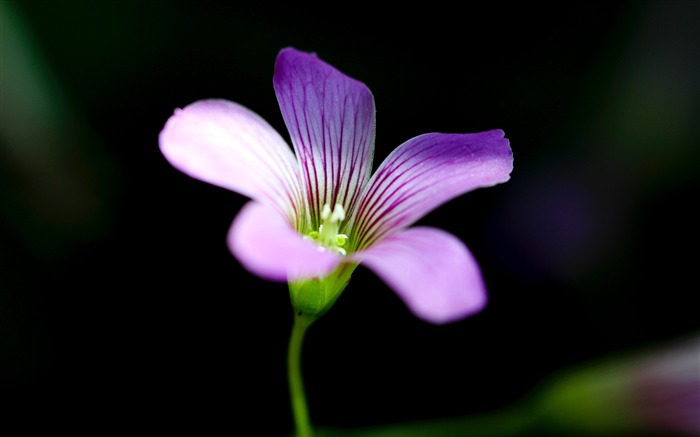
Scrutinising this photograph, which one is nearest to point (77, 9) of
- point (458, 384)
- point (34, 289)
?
point (34, 289)

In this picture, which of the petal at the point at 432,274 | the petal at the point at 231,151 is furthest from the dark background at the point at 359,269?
the petal at the point at 432,274

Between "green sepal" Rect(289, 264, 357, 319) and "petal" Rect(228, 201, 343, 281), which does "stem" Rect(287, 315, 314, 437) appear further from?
"petal" Rect(228, 201, 343, 281)

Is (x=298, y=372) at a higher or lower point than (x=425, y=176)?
lower

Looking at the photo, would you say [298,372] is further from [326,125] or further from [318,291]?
[326,125]

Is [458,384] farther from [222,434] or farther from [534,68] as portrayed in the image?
[534,68]

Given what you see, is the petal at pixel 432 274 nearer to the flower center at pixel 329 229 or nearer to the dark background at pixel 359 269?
the flower center at pixel 329 229

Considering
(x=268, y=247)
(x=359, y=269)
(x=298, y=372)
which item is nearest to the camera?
(x=268, y=247)

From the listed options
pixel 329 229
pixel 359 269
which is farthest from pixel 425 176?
pixel 359 269
